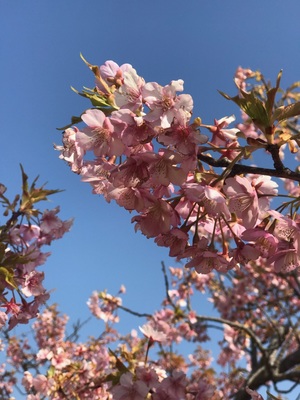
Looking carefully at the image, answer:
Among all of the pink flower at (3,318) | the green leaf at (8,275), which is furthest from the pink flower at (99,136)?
the pink flower at (3,318)

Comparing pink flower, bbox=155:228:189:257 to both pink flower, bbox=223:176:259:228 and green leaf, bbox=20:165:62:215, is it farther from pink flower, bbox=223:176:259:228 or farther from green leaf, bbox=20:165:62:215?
green leaf, bbox=20:165:62:215

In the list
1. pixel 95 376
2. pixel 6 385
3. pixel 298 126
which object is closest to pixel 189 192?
pixel 95 376

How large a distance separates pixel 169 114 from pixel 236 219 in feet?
1.74

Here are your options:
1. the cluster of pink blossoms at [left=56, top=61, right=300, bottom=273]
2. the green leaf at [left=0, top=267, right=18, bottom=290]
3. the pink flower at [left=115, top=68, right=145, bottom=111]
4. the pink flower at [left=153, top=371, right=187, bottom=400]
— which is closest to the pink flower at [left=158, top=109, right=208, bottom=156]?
the cluster of pink blossoms at [left=56, top=61, right=300, bottom=273]

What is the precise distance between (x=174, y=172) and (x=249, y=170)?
245mm

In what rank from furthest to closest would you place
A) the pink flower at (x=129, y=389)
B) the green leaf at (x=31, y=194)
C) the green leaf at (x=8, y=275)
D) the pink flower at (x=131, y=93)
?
the green leaf at (x=31, y=194), the pink flower at (x=129, y=389), the green leaf at (x=8, y=275), the pink flower at (x=131, y=93)

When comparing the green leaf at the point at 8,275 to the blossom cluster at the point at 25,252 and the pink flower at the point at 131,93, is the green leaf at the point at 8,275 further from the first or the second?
the pink flower at the point at 131,93

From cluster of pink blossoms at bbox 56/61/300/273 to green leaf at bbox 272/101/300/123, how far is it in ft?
0.16

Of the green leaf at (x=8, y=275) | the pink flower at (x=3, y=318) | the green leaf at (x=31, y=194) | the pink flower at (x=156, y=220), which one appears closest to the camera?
the pink flower at (x=156, y=220)

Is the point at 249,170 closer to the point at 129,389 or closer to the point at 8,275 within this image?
the point at 8,275

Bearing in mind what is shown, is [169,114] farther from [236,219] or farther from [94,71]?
[236,219]

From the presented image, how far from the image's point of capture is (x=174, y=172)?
1306mm

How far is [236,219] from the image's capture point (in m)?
1.54

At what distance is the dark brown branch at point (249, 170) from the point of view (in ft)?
4.20
